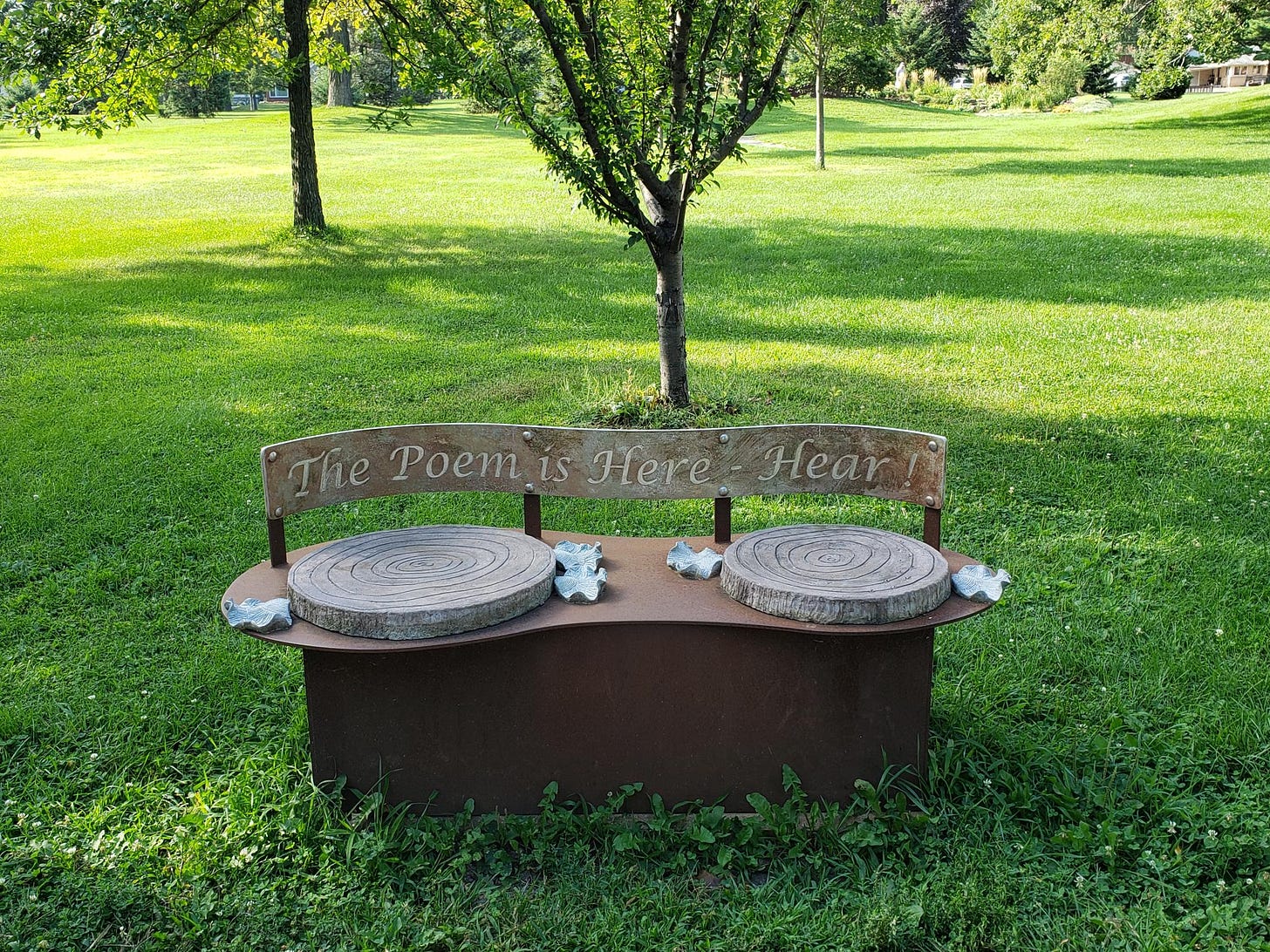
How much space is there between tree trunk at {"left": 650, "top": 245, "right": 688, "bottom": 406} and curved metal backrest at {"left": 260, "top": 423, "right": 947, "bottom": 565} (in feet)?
9.97

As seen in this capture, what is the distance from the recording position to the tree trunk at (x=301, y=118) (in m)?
11.9

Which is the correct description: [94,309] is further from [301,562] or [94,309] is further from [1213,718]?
[1213,718]

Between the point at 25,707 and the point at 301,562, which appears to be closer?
the point at 301,562

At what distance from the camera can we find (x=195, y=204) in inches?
680

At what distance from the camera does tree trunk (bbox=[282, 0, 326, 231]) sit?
1188 cm

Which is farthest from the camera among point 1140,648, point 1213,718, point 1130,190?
point 1130,190

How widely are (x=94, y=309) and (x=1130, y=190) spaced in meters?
14.0

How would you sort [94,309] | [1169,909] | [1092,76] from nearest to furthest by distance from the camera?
[1169,909] < [94,309] < [1092,76]

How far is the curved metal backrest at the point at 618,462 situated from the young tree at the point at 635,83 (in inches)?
107

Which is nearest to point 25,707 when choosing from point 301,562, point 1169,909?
point 301,562

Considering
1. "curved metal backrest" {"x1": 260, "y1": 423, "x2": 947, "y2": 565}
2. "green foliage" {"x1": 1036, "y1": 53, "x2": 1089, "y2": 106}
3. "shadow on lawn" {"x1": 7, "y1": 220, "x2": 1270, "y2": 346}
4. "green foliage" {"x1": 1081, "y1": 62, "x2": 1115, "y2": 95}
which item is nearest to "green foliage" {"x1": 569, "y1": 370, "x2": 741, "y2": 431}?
"shadow on lawn" {"x1": 7, "y1": 220, "x2": 1270, "y2": 346}

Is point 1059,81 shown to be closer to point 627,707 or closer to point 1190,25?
point 1190,25

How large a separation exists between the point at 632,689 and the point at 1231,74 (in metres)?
56.5

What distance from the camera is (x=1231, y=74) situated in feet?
160
